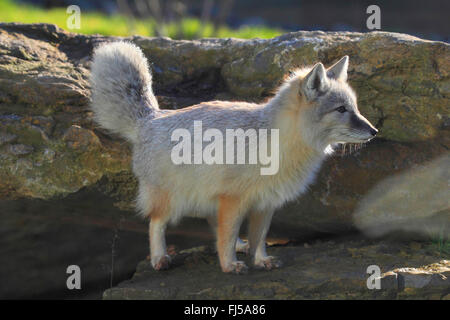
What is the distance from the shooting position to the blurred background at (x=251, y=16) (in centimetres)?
1111

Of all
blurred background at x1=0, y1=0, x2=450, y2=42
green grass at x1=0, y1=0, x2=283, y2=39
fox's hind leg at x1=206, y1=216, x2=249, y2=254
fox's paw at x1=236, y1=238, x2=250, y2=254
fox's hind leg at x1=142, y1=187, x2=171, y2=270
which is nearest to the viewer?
fox's hind leg at x1=142, y1=187, x2=171, y2=270

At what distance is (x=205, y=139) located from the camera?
14.5ft

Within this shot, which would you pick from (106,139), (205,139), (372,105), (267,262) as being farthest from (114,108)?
(372,105)

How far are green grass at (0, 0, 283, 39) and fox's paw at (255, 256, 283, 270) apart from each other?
5.78 m

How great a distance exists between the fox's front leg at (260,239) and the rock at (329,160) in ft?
2.28

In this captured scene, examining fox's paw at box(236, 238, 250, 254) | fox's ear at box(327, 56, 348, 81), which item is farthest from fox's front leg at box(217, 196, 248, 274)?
fox's ear at box(327, 56, 348, 81)

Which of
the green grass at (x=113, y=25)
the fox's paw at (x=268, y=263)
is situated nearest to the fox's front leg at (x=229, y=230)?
the fox's paw at (x=268, y=263)

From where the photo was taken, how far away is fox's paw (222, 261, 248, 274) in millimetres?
4348

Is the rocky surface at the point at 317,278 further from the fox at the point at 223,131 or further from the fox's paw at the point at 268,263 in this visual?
the fox at the point at 223,131

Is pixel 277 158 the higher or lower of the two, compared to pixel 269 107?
lower

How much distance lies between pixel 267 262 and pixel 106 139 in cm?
202

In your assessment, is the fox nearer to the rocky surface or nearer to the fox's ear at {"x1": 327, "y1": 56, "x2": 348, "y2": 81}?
the fox's ear at {"x1": 327, "y1": 56, "x2": 348, "y2": 81}

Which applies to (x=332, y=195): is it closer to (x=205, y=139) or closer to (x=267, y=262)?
(x=267, y=262)

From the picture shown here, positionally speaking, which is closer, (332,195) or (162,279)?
(162,279)
